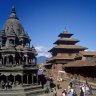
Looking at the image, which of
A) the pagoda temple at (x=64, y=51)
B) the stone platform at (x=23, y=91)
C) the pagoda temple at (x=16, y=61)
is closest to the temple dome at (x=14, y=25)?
the pagoda temple at (x=16, y=61)

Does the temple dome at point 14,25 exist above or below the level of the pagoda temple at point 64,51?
above

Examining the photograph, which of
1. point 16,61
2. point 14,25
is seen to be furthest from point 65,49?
point 16,61

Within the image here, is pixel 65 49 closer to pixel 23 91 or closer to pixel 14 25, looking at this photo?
pixel 14 25

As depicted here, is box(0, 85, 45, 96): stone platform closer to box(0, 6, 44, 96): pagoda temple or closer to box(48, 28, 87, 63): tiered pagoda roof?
box(0, 6, 44, 96): pagoda temple

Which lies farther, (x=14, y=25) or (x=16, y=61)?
(x=14, y=25)

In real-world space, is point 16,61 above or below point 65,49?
below

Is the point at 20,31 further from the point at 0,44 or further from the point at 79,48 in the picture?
the point at 79,48

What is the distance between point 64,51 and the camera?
203 feet

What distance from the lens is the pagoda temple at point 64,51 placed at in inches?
2330

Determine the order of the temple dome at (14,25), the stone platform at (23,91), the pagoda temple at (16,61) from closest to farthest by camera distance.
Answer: the stone platform at (23,91) < the pagoda temple at (16,61) < the temple dome at (14,25)

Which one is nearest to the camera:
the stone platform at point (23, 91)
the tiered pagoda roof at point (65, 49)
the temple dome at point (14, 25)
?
the stone platform at point (23, 91)

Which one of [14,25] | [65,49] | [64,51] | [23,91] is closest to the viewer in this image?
[23,91]

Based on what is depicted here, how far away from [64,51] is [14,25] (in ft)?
59.9

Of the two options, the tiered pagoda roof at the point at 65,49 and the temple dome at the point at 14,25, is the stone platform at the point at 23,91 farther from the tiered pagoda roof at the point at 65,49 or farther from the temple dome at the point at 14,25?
the tiered pagoda roof at the point at 65,49
